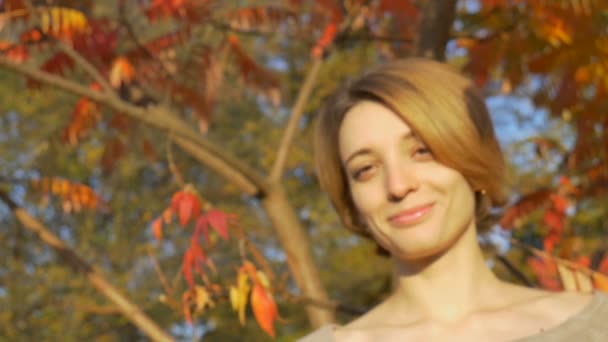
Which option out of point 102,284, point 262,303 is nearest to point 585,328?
point 262,303

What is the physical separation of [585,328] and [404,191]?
16.5 inches

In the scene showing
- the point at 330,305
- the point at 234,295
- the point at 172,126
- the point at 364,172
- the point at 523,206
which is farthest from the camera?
Result: the point at 523,206

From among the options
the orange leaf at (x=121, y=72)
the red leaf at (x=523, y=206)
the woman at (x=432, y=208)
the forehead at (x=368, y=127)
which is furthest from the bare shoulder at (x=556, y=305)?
the orange leaf at (x=121, y=72)

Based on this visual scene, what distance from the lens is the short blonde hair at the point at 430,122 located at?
183cm

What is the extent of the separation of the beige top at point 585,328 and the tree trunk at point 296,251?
149 centimetres

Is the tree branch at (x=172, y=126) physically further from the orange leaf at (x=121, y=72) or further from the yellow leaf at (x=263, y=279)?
the yellow leaf at (x=263, y=279)

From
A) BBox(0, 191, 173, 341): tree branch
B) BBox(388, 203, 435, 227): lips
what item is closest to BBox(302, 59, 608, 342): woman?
BBox(388, 203, 435, 227): lips

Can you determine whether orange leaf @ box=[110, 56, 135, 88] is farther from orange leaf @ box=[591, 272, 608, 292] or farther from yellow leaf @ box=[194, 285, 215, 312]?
orange leaf @ box=[591, 272, 608, 292]

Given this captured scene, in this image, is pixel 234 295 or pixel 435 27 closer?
pixel 234 295

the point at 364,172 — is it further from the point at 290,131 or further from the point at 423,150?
the point at 290,131

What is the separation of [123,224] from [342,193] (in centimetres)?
985

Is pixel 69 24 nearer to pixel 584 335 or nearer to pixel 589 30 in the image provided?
pixel 589 30

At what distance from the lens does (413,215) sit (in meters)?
1.82

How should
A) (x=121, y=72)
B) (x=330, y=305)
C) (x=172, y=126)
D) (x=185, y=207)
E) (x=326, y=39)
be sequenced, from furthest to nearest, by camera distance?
(x=326, y=39) < (x=121, y=72) < (x=172, y=126) < (x=330, y=305) < (x=185, y=207)
